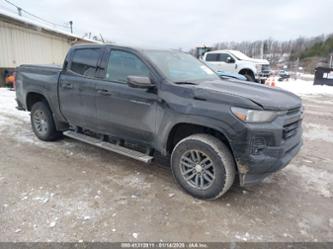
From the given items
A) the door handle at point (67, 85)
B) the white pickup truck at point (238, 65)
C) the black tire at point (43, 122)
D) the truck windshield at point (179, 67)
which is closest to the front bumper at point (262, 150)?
the truck windshield at point (179, 67)

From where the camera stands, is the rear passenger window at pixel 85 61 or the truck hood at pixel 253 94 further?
the rear passenger window at pixel 85 61

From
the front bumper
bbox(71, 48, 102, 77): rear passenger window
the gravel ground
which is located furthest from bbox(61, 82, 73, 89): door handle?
the front bumper

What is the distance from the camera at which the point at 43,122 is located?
5156mm

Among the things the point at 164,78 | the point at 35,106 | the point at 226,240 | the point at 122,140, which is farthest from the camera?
the point at 35,106

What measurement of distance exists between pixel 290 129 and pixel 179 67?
175 centimetres

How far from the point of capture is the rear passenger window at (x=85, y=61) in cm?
418

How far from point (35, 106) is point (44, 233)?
3.30m

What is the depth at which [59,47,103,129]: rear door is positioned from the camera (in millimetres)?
4160

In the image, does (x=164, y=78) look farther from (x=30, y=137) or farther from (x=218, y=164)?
(x=30, y=137)

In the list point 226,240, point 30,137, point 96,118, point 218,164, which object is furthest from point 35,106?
point 226,240

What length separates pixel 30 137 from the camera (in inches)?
216

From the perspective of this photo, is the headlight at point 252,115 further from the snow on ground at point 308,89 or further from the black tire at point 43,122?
the snow on ground at point 308,89

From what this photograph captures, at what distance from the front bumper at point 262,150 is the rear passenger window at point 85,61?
2581mm

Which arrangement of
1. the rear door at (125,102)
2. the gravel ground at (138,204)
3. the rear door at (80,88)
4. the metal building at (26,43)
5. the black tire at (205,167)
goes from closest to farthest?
the gravel ground at (138,204) < the black tire at (205,167) < the rear door at (125,102) < the rear door at (80,88) < the metal building at (26,43)
